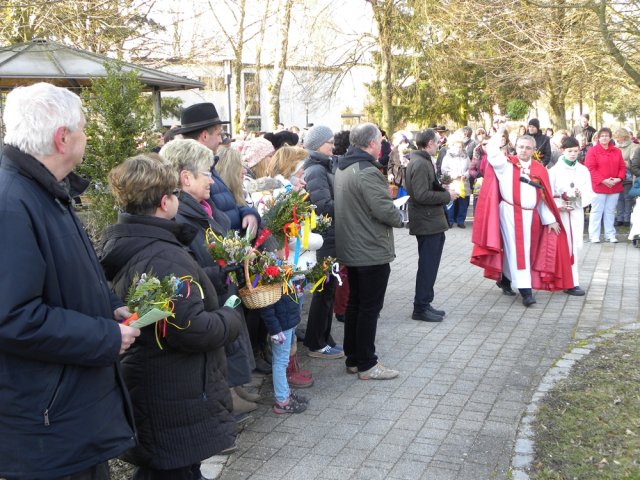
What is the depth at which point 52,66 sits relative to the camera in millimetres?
9164

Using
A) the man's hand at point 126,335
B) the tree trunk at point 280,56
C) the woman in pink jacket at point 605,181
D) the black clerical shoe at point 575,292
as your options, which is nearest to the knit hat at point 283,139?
the black clerical shoe at point 575,292

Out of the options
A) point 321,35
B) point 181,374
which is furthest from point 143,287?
point 321,35

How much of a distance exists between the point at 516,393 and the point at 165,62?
48.2 feet

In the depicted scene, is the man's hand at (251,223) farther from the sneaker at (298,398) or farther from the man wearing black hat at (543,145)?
the man wearing black hat at (543,145)

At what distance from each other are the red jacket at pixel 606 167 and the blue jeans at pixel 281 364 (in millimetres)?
9848

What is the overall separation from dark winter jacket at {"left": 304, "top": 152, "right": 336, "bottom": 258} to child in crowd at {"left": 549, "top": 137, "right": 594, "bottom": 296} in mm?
3702

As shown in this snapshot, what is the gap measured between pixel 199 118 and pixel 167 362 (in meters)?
2.73

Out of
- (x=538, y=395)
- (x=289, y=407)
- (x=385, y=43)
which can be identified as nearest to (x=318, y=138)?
(x=289, y=407)

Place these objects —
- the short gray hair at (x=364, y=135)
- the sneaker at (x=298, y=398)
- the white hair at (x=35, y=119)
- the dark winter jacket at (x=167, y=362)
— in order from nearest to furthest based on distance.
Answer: the white hair at (x=35, y=119), the dark winter jacket at (x=167, y=362), the sneaker at (x=298, y=398), the short gray hair at (x=364, y=135)

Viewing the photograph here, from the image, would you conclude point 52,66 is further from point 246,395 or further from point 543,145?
point 543,145

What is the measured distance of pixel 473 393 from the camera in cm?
566

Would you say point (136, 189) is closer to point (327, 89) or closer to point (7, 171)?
point (7, 171)

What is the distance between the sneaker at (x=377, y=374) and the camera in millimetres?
5984

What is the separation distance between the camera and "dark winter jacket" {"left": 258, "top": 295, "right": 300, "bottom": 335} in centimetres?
513
